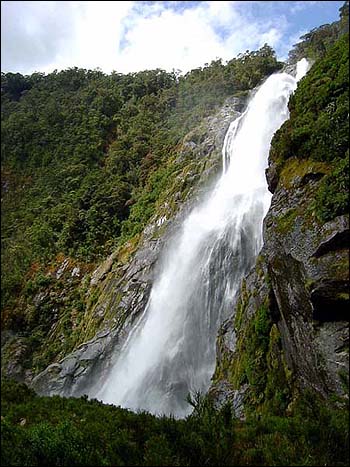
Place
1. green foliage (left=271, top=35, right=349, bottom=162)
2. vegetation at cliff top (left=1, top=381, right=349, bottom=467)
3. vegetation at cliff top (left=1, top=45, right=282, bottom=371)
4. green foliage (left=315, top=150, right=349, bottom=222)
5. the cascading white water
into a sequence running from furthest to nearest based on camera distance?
the cascading white water → green foliage (left=271, top=35, right=349, bottom=162) → green foliage (left=315, top=150, right=349, bottom=222) → vegetation at cliff top (left=1, top=381, right=349, bottom=467) → vegetation at cliff top (left=1, top=45, right=282, bottom=371)

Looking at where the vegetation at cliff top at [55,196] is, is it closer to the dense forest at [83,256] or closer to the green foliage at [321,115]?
the dense forest at [83,256]

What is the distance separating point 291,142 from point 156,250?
754 cm

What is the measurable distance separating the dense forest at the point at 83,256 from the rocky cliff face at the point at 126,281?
0.46 metres

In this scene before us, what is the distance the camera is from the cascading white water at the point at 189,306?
34.1ft

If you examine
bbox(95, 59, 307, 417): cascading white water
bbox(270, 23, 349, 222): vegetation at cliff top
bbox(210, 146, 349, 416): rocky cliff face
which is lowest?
bbox(95, 59, 307, 417): cascading white water

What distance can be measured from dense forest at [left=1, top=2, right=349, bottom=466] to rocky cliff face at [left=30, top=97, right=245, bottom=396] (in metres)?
0.46

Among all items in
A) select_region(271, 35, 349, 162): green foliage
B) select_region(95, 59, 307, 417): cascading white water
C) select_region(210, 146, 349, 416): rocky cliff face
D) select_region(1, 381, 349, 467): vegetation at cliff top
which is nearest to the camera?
select_region(1, 381, 349, 467): vegetation at cliff top

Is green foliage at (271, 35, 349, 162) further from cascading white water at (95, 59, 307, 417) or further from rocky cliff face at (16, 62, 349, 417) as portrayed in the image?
cascading white water at (95, 59, 307, 417)

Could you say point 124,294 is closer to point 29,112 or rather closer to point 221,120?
point 29,112

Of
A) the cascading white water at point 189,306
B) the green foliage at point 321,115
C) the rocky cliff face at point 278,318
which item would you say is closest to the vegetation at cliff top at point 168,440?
the rocky cliff face at point 278,318

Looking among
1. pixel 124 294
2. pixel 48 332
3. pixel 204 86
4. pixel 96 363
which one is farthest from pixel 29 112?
pixel 204 86

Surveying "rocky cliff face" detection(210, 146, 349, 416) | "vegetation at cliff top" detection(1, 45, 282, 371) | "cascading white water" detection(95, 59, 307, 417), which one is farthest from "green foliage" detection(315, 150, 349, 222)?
"cascading white water" detection(95, 59, 307, 417)

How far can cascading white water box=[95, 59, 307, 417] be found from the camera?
1041 centimetres

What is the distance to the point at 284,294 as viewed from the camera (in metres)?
6.38
